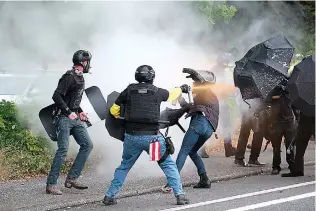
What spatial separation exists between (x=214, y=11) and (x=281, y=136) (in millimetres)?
3488

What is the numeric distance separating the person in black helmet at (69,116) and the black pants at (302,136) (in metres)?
3.06

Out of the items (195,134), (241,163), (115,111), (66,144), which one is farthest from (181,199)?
(241,163)

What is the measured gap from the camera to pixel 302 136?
9008 millimetres

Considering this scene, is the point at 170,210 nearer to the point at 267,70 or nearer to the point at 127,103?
the point at 127,103

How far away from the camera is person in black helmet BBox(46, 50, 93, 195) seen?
7.53 m

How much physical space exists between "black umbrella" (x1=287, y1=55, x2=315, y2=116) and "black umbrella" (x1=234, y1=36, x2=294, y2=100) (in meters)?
0.54

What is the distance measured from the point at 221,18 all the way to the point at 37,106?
169 inches

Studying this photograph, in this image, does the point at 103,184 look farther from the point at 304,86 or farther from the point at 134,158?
the point at 304,86

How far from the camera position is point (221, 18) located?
1240 cm

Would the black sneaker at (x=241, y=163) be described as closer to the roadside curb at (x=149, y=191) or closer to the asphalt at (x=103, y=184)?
the asphalt at (x=103, y=184)

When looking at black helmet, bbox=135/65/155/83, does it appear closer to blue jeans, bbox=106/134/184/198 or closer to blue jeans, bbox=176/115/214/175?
blue jeans, bbox=106/134/184/198

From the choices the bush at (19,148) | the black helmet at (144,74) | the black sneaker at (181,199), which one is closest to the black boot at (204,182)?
the black sneaker at (181,199)

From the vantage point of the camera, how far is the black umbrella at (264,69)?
9.05m

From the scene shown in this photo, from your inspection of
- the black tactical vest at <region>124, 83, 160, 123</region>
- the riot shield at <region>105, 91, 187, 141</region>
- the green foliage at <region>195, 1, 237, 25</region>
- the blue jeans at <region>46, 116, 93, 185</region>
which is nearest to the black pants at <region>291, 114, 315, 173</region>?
the riot shield at <region>105, 91, 187, 141</region>
